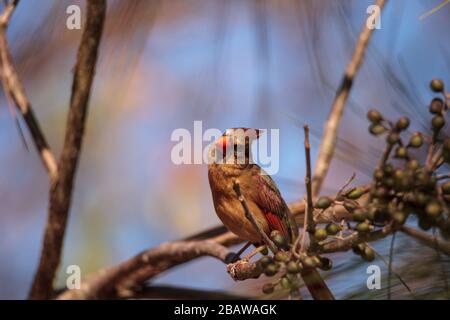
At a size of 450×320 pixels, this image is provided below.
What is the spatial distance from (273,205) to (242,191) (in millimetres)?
116

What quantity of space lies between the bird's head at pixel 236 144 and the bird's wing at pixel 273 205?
0.09 meters

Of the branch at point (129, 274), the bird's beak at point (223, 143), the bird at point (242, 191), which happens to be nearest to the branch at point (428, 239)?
the bird at point (242, 191)

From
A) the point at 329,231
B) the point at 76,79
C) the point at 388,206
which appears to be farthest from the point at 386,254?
the point at 76,79

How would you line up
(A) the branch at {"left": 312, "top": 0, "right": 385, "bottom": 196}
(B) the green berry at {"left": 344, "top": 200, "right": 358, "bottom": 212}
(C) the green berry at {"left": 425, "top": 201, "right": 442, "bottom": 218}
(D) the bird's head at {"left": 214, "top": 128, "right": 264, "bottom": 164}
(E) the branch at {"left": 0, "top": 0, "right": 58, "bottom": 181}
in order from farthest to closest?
(A) the branch at {"left": 312, "top": 0, "right": 385, "bottom": 196}
(E) the branch at {"left": 0, "top": 0, "right": 58, "bottom": 181}
(D) the bird's head at {"left": 214, "top": 128, "right": 264, "bottom": 164}
(B) the green berry at {"left": 344, "top": 200, "right": 358, "bottom": 212}
(C) the green berry at {"left": 425, "top": 201, "right": 442, "bottom": 218}

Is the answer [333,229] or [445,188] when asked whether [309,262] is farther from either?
[445,188]

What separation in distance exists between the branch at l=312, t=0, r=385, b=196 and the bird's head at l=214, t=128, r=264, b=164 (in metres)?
0.35

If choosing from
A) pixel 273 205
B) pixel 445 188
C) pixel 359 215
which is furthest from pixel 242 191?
pixel 445 188

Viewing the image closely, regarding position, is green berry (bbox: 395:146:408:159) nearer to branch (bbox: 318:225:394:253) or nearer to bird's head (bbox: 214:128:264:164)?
branch (bbox: 318:225:394:253)

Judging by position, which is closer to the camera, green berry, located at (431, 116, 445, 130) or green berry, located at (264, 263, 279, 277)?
green berry, located at (431, 116, 445, 130)

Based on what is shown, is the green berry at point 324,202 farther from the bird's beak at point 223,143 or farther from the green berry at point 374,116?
the bird's beak at point 223,143

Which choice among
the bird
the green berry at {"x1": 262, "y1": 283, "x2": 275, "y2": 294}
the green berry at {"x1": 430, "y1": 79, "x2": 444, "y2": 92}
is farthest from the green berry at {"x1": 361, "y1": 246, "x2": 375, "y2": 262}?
the bird

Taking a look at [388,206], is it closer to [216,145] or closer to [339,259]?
[339,259]

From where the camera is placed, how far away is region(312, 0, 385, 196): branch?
2.48 m
